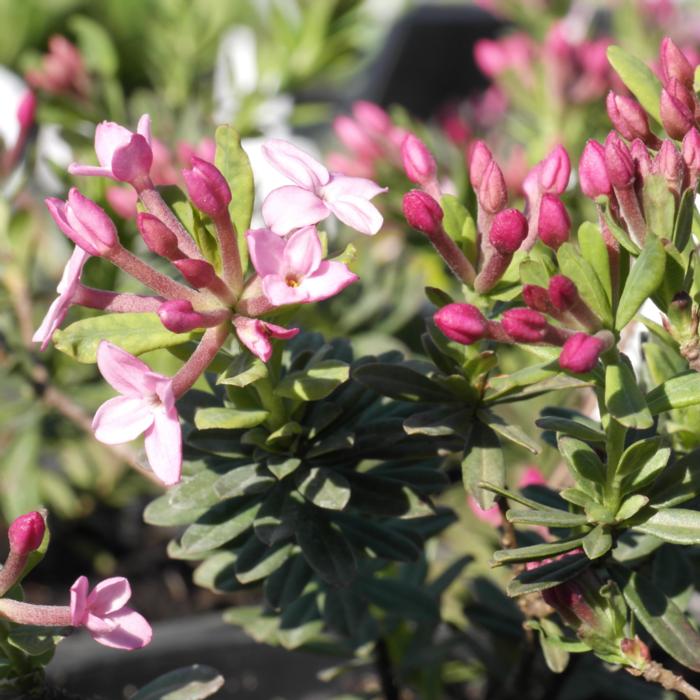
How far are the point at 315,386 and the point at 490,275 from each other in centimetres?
15

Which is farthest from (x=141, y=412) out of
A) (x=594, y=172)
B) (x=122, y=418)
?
(x=594, y=172)

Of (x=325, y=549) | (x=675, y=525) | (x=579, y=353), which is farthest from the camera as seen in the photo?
(x=325, y=549)

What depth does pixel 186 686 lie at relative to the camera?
77 cm

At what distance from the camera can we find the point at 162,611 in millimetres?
1871

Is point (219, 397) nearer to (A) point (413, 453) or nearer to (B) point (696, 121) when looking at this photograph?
(A) point (413, 453)

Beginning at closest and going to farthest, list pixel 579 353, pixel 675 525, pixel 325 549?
pixel 579 353, pixel 675 525, pixel 325 549

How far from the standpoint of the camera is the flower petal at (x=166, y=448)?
2.01 ft

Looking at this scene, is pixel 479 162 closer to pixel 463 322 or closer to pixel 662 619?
pixel 463 322

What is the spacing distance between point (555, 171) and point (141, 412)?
34 centimetres

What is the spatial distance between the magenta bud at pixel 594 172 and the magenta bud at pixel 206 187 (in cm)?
24

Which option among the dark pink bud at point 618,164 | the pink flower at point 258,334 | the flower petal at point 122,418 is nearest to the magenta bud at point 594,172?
the dark pink bud at point 618,164

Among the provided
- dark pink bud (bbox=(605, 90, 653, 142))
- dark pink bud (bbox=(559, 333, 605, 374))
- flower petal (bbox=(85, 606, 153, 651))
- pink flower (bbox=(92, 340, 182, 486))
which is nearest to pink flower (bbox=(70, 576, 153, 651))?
flower petal (bbox=(85, 606, 153, 651))

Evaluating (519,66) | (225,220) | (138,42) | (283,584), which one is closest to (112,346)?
(225,220)

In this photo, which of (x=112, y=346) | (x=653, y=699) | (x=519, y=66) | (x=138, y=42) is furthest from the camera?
(x=138, y=42)
